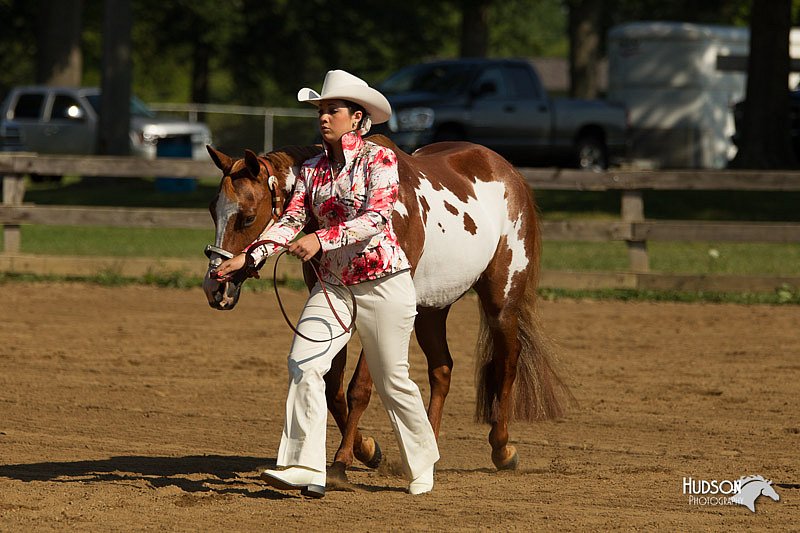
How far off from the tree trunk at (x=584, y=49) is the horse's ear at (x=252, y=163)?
1014 inches

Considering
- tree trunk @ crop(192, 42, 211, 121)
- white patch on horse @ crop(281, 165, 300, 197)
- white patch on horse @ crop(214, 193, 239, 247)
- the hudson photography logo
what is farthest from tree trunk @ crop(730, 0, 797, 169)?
tree trunk @ crop(192, 42, 211, 121)

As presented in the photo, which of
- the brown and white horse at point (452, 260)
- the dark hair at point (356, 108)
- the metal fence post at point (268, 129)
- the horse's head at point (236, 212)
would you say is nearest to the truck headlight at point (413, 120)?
the brown and white horse at point (452, 260)

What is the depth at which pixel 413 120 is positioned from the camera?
18984 mm

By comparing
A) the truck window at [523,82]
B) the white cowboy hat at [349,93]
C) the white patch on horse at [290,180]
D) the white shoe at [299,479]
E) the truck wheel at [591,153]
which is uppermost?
the truck window at [523,82]

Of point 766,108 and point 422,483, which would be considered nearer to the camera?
point 422,483

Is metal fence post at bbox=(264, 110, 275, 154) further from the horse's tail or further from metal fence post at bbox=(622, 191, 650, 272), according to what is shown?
the horse's tail

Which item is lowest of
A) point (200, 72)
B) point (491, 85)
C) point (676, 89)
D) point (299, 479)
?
point (299, 479)

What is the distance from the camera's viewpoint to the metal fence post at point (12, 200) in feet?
41.7

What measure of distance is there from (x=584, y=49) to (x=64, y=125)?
13.0 meters

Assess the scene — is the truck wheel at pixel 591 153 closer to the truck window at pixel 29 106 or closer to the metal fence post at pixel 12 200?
the metal fence post at pixel 12 200

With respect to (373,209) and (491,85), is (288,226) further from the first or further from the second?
(491,85)

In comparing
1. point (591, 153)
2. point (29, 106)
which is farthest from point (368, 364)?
point (29, 106)

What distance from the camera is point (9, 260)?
41.7 ft

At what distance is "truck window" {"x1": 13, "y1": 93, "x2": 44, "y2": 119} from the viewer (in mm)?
26516
